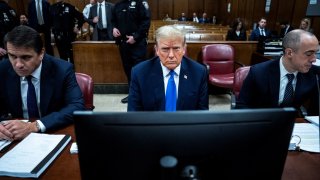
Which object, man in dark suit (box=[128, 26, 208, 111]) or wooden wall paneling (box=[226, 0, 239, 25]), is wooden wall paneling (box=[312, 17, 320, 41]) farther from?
wooden wall paneling (box=[226, 0, 239, 25])

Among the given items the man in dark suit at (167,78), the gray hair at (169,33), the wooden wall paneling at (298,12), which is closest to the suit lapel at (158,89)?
the man in dark suit at (167,78)

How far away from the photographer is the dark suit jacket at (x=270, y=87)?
1.87m

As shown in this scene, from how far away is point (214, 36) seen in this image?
5742mm

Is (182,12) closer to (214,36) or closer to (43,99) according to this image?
(214,36)

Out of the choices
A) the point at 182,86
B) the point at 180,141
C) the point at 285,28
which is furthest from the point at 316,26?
the point at 180,141

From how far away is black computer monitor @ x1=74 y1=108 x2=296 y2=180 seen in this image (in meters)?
0.68

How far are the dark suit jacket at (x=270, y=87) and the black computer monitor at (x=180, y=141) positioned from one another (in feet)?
3.96

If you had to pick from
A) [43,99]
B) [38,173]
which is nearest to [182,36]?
[43,99]

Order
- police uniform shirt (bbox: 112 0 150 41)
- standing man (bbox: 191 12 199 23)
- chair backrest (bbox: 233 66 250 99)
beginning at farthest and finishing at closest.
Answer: standing man (bbox: 191 12 199 23) < police uniform shirt (bbox: 112 0 150 41) < chair backrest (bbox: 233 66 250 99)

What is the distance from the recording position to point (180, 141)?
69 cm

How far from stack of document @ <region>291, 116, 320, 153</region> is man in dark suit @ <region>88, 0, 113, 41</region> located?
449cm

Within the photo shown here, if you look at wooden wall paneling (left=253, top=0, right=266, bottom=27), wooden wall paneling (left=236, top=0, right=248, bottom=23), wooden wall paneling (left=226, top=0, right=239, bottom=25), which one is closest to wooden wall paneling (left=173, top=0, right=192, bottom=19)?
wooden wall paneling (left=226, top=0, right=239, bottom=25)

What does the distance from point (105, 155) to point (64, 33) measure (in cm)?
532

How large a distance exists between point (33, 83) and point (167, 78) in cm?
89
